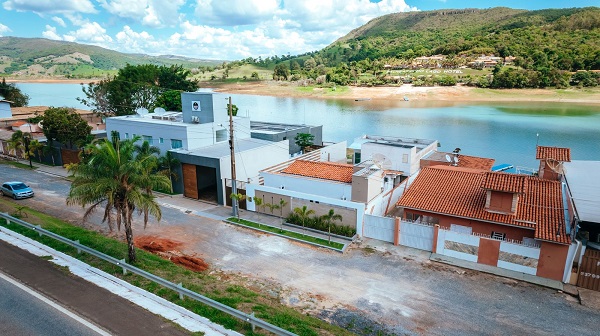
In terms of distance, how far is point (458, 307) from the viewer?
45.6 ft

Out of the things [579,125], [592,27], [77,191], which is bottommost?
[579,125]

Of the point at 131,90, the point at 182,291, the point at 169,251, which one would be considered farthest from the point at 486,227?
the point at 131,90

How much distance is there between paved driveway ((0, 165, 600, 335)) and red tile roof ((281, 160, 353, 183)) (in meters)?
5.43

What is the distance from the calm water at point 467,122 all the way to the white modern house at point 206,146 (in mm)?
35015

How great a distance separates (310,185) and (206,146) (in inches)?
411

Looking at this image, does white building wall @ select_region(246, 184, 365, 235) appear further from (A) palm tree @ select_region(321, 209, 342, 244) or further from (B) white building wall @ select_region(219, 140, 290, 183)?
(B) white building wall @ select_region(219, 140, 290, 183)

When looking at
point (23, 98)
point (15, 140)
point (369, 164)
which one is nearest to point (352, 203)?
point (369, 164)

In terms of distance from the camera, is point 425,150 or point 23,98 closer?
point 425,150

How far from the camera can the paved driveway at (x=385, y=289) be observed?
12.9m

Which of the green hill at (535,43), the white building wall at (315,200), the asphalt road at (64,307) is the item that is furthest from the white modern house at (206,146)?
the green hill at (535,43)

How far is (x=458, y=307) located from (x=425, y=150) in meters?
20.3

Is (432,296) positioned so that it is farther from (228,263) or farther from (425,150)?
(425,150)

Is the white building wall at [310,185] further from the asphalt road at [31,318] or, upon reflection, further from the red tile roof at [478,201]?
the asphalt road at [31,318]

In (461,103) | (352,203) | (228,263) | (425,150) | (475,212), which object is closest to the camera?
(228,263)
